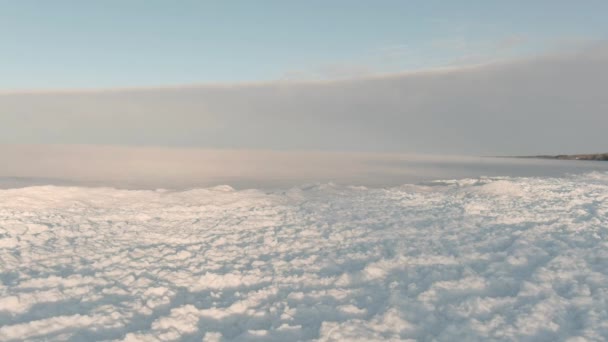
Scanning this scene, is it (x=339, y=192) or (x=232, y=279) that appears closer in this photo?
(x=232, y=279)

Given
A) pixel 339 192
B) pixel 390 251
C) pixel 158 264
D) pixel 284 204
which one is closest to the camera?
pixel 158 264

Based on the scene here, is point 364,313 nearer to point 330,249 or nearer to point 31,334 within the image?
point 330,249

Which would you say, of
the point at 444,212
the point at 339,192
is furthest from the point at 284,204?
the point at 444,212

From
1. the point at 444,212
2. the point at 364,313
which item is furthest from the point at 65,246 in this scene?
the point at 444,212

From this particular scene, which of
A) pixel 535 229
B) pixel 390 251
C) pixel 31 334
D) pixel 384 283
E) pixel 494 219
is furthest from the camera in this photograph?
pixel 494 219

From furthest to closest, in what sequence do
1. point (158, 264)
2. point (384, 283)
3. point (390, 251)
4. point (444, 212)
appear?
1. point (444, 212)
2. point (390, 251)
3. point (158, 264)
4. point (384, 283)

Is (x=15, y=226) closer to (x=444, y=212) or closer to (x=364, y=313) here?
(x=364, y=313)
